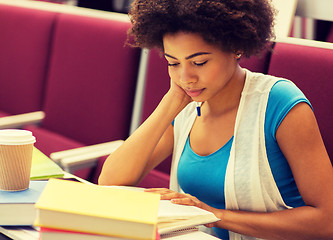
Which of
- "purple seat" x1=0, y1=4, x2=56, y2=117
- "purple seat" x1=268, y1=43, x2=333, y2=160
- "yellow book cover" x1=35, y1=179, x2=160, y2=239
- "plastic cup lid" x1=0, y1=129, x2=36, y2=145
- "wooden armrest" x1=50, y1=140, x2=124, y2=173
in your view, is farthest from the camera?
"purple seat" x1=0, y1=4, x2=56, y2=117

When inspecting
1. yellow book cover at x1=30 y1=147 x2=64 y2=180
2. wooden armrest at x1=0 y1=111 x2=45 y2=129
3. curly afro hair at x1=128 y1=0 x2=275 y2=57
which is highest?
curly afro hair at x1=128 y1=0 x2=275 y2=57

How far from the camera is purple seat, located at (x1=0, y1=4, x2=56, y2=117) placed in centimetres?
238

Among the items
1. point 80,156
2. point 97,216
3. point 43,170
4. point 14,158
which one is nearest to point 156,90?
point 80,156

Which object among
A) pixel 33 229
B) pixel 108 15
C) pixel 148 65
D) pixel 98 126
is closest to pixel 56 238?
pixel 33 229

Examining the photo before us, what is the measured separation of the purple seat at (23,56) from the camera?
238cm

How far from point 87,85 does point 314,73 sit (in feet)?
3.85

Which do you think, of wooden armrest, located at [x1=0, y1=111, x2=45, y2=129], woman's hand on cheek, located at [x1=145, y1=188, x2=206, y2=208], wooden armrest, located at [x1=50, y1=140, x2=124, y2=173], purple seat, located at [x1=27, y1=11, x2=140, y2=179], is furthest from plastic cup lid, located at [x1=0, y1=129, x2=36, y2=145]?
wooden armrest, located at [x1=0, y1=111, x2=45, y2=129]

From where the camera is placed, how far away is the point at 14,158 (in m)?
0.95

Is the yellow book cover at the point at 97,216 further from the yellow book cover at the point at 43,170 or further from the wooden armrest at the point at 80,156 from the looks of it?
the wooden armrest at the point at 80,156

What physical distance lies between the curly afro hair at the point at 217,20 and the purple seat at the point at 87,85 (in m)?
0.79

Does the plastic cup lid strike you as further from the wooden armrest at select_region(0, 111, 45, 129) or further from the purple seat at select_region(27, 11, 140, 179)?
the wooden armrest at select_region(0, 111, 45, 129)

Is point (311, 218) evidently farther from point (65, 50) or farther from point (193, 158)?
point (65, 50)

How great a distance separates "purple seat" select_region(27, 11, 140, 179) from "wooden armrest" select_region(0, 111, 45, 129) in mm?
42

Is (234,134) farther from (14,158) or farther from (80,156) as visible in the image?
(80,156)
